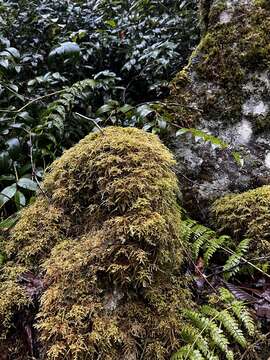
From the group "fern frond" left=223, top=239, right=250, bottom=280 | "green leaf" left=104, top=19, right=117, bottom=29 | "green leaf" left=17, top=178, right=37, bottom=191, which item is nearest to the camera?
"fern frond" left=223, top=239, right=250, bottom=280

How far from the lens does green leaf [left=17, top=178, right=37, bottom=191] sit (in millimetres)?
2012

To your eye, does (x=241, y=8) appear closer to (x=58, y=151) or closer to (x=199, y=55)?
(x=199, y=55)

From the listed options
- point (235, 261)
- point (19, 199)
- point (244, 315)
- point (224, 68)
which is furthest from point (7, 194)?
point (224, 68)

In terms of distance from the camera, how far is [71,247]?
1469mm

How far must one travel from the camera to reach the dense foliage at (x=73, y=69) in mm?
2359

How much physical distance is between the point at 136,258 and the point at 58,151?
1387 mm

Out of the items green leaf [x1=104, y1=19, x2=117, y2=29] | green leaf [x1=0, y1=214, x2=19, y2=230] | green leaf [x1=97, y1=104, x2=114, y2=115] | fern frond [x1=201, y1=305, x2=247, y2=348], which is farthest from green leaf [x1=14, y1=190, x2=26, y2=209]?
green leaf [x1=104, y1=19, x2=117, y2=29]

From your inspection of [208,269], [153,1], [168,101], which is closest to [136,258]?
[208,269]

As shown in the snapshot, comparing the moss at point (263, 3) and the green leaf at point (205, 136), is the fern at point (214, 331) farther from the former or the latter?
the moss at point (263, 3)

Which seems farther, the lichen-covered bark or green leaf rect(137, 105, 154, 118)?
green leaf rect(137, 105, 154, 118)

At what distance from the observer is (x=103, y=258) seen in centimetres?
133

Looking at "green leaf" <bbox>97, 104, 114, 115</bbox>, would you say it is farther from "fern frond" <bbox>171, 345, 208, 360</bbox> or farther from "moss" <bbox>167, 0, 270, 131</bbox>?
"fern frond" <bbox>171, 345, 208, 360</bbox>

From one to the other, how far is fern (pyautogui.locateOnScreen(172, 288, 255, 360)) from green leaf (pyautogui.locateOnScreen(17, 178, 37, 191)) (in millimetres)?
1074

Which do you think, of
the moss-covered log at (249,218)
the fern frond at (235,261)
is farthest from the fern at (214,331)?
the moss-covered log at (249,218)
